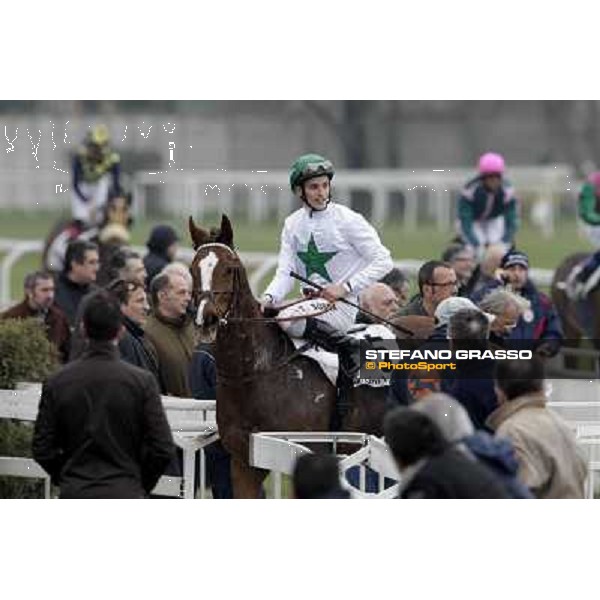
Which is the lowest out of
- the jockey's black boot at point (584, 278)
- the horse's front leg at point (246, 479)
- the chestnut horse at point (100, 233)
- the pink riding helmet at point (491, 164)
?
the horse's front leg at point (246, 479)

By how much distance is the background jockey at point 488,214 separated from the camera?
1167cm

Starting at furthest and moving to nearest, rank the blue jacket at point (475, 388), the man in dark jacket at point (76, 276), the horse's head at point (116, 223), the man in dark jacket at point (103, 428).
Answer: the horse's head at point (116, 223), the man in dark jacket at point (76, 276), the blue jacket at point (475, 388), the man in dark jacket at point (103, 428)

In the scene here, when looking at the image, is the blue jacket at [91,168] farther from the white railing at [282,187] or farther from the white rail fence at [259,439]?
the white rail fence at [259,439]

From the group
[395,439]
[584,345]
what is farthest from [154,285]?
[395,439]

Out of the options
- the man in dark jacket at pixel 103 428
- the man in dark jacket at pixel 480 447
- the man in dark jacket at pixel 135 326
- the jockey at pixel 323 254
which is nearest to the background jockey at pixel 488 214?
the jockey at pixel 323 254

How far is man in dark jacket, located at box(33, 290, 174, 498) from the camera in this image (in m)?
8.88

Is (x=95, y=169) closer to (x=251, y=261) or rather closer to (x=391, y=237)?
(x=251, y=261)

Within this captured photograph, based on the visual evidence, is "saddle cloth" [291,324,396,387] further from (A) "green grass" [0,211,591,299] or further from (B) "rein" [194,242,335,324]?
(A) "green grass" [0,211,591,299]

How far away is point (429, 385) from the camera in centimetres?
1075

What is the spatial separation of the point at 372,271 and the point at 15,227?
1892 millimetres

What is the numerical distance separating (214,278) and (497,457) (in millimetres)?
2893

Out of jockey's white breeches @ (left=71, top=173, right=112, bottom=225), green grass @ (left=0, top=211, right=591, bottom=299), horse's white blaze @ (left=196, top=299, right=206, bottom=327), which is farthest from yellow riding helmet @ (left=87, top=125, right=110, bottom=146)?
horse's white blaze @ (left=196, top=299, right=206, bottom=327)

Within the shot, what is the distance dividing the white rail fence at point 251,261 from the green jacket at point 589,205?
368 mm
